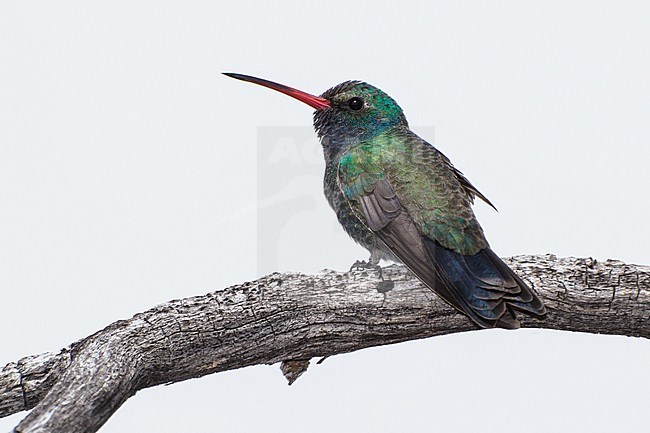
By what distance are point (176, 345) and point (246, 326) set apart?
1.16ft

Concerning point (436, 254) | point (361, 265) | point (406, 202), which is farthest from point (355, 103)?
point (436, 254)

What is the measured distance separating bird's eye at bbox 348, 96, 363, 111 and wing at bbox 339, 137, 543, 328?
350mm

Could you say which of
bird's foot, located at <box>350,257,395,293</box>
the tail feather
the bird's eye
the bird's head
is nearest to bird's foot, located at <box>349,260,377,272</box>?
bird's foot, located at <box>350,257,395,293</box>

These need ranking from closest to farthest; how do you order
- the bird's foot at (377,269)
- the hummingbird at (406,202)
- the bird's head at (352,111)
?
the hummingbird at (406,202) < the bird's foot at (377,269) < the bird's head at (352,111)

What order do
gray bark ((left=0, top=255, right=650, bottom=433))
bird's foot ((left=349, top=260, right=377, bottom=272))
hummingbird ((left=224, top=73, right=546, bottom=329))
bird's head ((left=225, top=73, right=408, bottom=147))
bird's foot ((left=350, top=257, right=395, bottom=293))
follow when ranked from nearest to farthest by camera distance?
gray bark ((left=0, top=255, right=650, bottom=433)) < hummingbird ((left=224, top=73, right=546, bottom=329)) < bird's foot ((left=350, top=257, right=395, bottom=293)) < bird's foot ((left=349, top=260, right=377, bottom=272)) < bird's head ((left=225, top=73, right=408, bottom=147))

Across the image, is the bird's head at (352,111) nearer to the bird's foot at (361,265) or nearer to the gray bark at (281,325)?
the bird's foot at (361,265)

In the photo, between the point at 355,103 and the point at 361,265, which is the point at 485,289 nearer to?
the point at 361,265

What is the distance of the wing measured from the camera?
433cm

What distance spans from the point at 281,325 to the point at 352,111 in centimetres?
135

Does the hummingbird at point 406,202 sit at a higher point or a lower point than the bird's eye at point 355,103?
lower

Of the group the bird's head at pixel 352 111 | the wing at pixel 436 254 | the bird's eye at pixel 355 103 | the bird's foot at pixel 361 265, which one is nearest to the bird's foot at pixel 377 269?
the bird's foot at pixel 361 265

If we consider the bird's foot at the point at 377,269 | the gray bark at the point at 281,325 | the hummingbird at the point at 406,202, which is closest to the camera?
the gray bark at the point at 281,325

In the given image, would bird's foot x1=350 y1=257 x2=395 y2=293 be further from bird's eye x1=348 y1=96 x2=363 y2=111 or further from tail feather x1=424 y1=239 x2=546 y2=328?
bird's eye x1=348 y1=96 x2=363 y2=111

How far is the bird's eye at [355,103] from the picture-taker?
521cm
